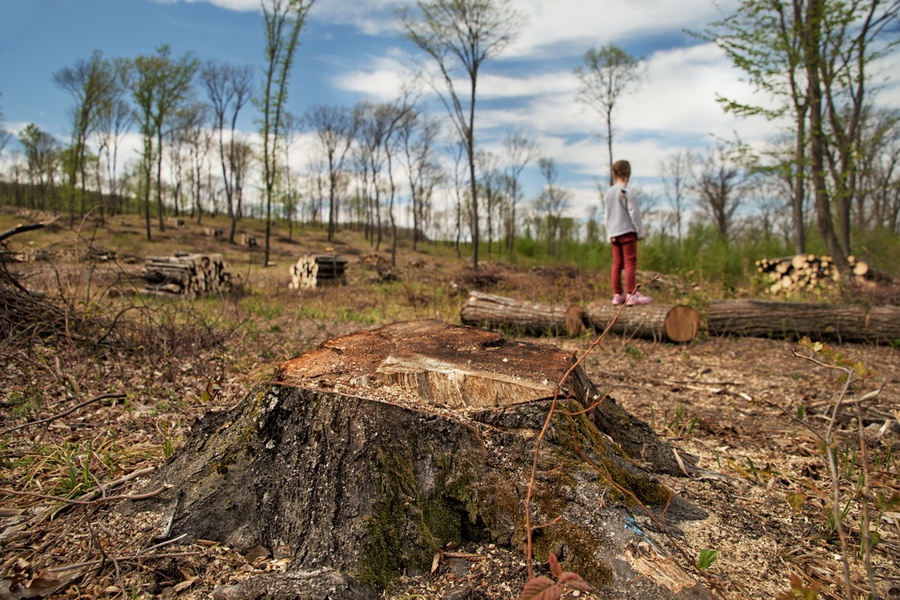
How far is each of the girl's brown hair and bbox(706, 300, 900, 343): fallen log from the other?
2270mm

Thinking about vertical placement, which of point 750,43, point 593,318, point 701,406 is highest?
point 750,43

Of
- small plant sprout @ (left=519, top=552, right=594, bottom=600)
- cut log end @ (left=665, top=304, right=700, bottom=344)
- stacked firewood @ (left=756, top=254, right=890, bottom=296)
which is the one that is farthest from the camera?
stacked firewood @ (left=756, top=254, right=890, bottom=296)

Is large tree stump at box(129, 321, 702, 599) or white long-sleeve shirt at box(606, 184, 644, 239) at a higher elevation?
white long-sleeve shirt at box(606, 184, 644, 239)

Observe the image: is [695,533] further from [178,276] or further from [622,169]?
[178,276]

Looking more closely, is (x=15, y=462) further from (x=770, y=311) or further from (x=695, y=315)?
(x=770, y=311)

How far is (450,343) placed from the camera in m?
2.27

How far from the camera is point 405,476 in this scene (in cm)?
177

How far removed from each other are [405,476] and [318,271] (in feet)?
→ 42.1

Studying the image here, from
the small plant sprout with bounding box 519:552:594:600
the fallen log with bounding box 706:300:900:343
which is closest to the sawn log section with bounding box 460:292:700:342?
the fallen log with bounding box 706:300:900:343

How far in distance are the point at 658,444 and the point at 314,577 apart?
182 centimetres

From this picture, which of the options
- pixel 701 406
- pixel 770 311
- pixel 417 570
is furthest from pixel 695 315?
pixel 417 570

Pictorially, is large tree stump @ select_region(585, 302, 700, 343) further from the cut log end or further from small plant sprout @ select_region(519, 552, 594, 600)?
small plant sprout @ select_region(519, 552, 594, 600)

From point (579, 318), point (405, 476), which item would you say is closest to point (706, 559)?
point (405, 476)

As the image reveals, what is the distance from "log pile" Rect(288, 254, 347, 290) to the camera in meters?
14.0
